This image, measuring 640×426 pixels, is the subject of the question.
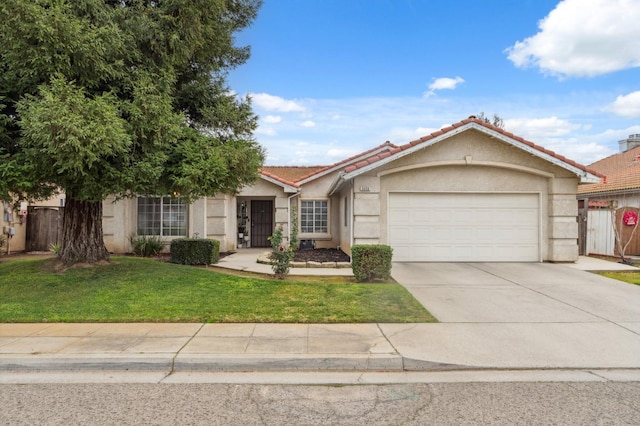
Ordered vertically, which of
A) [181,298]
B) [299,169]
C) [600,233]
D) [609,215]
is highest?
[299,169]

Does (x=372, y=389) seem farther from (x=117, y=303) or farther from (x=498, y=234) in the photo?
(x=498, y=234)

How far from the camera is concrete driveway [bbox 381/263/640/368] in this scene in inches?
205

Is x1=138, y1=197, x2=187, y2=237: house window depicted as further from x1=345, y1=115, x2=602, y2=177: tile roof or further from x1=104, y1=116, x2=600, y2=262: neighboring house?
x1=345, y1=115, x2=602, y2=177: tile roof

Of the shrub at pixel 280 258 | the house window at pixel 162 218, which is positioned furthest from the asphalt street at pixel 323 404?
the house window at pixel 162 218

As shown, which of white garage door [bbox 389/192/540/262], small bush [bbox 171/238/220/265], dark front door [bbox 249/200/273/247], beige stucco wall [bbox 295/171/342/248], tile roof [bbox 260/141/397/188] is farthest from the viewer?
dark front door [bbox 249/200/273/247]

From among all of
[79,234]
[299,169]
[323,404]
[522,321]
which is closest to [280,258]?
[79,234]

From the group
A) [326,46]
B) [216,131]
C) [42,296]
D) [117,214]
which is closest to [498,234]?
[216,131]

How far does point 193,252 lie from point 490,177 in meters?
9.64

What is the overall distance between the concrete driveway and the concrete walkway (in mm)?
18

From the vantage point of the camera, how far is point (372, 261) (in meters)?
9.81

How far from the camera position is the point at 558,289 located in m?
9.32

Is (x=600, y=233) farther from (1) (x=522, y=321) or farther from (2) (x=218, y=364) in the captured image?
(2) (x=218, y=364)

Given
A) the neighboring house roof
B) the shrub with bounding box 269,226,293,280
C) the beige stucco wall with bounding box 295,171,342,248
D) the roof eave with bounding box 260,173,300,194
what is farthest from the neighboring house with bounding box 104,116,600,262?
the beige stucco wall with bounding box 295,171,342,248

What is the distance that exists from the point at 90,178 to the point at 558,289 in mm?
Answer: 10182
